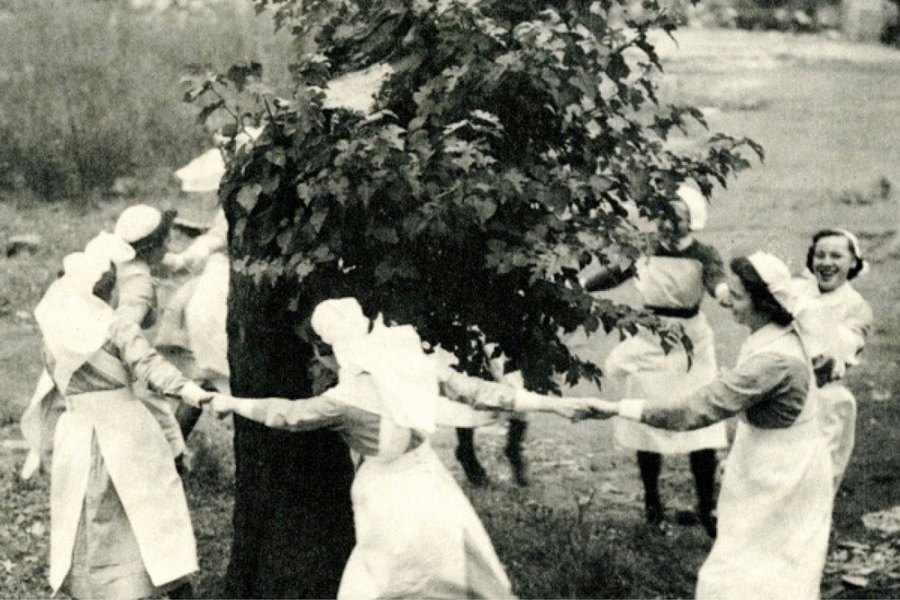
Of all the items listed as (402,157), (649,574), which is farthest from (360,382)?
(649,574)

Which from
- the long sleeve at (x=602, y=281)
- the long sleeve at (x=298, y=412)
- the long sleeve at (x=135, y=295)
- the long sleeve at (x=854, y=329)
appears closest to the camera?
the long sleeve at (x=298, y=412)

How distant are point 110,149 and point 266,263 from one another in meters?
2.72

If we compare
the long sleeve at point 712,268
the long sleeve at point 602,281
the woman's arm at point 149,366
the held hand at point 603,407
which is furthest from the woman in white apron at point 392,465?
the long sleeve at point 712,268

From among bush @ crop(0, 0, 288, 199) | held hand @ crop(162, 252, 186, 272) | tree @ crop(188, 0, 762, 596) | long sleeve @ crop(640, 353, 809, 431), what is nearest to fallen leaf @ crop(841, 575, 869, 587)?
long sleeve @ crop(640, 353, 809, 431)

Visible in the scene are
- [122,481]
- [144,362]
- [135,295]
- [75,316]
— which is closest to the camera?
[144,362]

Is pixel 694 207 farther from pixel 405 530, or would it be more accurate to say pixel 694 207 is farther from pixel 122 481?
pixel 122 481

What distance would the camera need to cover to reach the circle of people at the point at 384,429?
15.7 feet

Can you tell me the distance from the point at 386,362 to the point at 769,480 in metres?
1.54

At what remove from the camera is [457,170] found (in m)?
4.94

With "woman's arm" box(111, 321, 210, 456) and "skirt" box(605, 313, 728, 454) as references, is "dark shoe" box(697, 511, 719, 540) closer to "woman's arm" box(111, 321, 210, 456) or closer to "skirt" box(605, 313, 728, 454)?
"skirt" box(605, 313, 728, 454)

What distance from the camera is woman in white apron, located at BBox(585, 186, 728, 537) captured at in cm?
694

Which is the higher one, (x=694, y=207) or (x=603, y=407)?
(x=694, y=207)

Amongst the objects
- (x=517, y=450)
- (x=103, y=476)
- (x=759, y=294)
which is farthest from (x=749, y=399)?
(x=103, y=476)

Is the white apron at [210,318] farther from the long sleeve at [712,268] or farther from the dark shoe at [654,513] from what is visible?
the long sleeve at [712,268]
